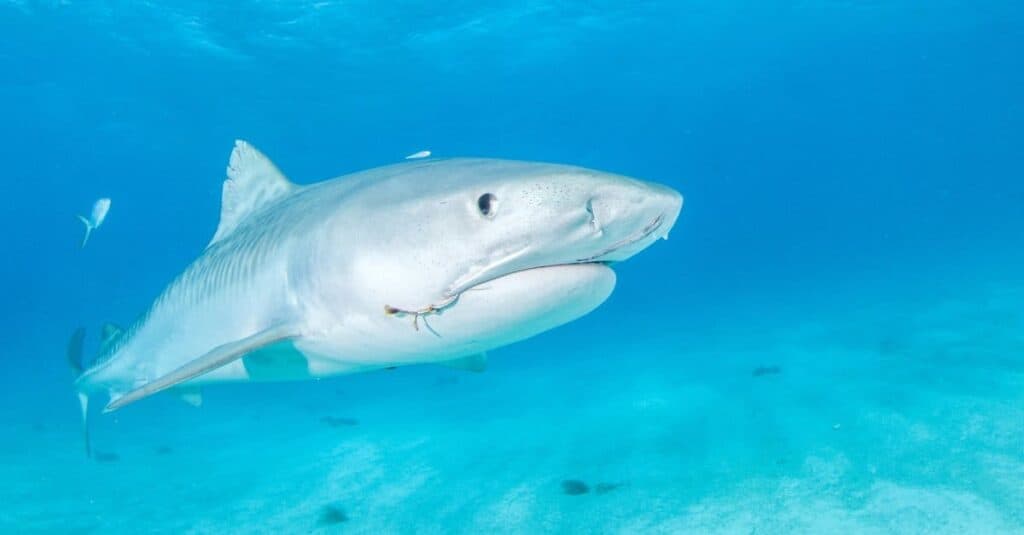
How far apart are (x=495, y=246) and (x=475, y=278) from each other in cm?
16

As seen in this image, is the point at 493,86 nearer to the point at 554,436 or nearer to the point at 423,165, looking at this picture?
the point at 554,436

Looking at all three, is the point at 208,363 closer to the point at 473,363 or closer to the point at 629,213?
the point at 473,363

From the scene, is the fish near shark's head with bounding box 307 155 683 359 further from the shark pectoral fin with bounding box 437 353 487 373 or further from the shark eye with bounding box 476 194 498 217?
the shark pectoral fin with bounding box 437 353 487 373

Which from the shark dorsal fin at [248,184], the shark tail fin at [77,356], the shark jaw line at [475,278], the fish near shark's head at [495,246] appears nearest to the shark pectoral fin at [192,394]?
the shark dorsal fin at [248,184]

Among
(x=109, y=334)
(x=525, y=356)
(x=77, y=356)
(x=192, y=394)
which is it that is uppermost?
(x=109, y=334)

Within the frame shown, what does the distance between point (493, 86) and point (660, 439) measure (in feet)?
119

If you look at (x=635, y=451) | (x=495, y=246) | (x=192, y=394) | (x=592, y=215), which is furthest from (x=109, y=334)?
(x=635, y=451)

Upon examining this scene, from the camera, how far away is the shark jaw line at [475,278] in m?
2.22

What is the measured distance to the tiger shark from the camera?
7.19 feet

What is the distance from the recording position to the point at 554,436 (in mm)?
9148

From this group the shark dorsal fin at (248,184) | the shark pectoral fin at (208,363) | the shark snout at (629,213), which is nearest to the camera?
the shark snout at (629,213)

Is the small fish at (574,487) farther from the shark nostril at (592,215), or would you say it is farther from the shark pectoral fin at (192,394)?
the shark nostril at (592,215)

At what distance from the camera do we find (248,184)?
178 inches

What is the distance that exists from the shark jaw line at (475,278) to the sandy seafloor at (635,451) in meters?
3.55
